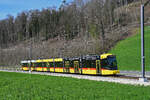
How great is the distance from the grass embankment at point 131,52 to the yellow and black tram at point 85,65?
41.5 ft

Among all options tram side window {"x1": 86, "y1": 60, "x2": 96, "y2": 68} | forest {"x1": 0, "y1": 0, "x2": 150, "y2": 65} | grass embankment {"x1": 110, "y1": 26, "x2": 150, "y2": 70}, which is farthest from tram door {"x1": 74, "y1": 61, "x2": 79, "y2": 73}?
forest {"x1": 0, "y1": 0, "x2": 150, "y2": 65}

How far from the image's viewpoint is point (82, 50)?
2509 inches

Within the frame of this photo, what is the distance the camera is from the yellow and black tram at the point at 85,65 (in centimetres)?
2992

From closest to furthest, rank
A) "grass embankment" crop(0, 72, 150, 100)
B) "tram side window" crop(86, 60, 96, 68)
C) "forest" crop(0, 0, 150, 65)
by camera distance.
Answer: "grass embankment" crop(0, 72, 150, 100) < "tram side window" crop(86, 60, 96, 68) < "forest" crop(0, 0, 150, 65)

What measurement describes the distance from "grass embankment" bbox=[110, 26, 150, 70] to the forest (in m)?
3.54

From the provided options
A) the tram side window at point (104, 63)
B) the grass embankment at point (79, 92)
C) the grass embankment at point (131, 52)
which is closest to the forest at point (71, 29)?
the grass embankment at point (131, 52)

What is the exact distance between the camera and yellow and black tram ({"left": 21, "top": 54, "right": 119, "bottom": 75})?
29.9 meters

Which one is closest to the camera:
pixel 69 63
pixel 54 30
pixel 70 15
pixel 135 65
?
pixel 69 63

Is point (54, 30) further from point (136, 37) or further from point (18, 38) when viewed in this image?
point (136, 37)

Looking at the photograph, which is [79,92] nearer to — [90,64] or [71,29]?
[90,64]

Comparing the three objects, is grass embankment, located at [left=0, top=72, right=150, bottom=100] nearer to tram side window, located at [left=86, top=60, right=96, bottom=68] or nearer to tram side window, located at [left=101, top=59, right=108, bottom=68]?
tram side window, located at [left=101, top=59, right=108, bottom=68]

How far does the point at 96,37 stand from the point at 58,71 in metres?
32.5

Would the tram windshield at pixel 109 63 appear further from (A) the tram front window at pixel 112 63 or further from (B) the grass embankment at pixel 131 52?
(B) the grass embankment at pixel 131 52

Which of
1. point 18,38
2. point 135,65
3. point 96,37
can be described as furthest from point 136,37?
point 18,38
